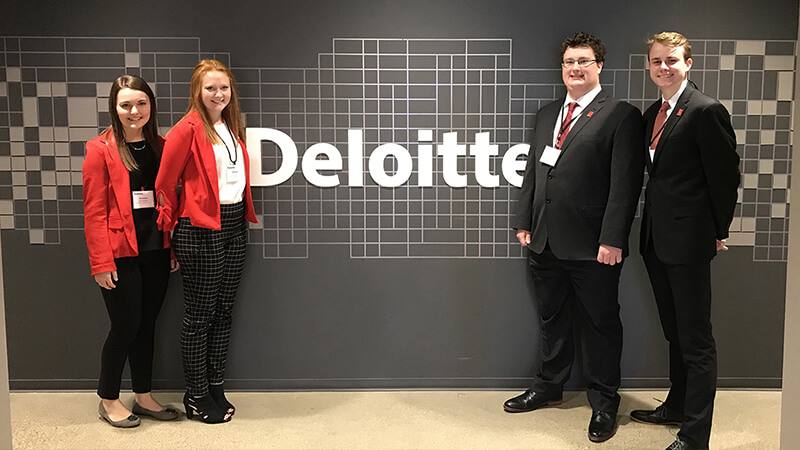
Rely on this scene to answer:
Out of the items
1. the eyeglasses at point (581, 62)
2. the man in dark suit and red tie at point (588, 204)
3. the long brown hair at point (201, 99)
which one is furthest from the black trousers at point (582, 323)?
the long brown hair at point (201, 99)

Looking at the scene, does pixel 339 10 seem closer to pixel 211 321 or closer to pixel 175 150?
pixel 175 150

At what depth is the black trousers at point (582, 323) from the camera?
3088 mm

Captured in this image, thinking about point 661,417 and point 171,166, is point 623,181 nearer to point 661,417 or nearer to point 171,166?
point 661,417

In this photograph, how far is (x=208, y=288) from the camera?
10.3 ft

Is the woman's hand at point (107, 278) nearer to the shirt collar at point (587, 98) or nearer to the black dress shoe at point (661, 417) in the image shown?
the shirt collar at point (587, 98)

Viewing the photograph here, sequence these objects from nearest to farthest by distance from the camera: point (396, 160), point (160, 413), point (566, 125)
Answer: point (566, 125) < point (160, 413) < point (396, 160)

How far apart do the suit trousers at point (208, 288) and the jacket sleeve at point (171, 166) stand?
92 mm

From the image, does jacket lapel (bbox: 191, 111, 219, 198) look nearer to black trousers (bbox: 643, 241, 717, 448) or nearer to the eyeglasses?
the eyeglasses

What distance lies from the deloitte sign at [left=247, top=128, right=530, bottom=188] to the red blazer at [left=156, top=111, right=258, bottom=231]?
436mm

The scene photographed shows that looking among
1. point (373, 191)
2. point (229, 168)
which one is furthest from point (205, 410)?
point (373, 191)

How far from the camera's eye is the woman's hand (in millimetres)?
2965

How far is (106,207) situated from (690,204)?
2.45 m

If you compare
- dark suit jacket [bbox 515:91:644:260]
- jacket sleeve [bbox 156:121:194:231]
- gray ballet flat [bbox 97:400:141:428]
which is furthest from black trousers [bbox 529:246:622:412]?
gray ballet flat [bbox 97:400:141:428]

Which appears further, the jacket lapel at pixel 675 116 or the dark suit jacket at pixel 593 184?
the dark suit jacket at pixel 593 184
